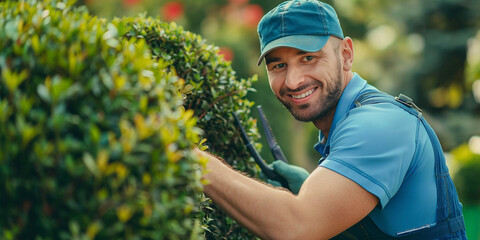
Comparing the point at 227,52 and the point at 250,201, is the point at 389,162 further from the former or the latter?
the point at 227,52

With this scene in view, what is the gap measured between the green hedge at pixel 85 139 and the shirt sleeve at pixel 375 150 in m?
0.88

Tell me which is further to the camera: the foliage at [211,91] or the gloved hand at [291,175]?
the gloved hand at [291,175]

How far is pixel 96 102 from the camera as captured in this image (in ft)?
4.14

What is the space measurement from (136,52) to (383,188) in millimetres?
1279

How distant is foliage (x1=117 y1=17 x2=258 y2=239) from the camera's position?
2.68m

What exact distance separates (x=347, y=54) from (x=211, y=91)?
35.6 inches

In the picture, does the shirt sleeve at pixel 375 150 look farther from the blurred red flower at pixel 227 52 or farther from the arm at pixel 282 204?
the blurred red flower at pixel 227 52

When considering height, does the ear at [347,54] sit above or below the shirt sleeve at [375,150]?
above

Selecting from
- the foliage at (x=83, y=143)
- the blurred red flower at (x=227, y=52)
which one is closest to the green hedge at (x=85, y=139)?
the foliage at (x=83, y=143)

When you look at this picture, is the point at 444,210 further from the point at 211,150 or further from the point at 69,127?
the point at 69,127

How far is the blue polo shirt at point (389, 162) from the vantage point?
2.07 meters

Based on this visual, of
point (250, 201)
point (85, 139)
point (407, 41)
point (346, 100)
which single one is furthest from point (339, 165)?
point (407, 41)

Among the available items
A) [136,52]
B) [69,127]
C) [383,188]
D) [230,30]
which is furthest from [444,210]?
[230,30]

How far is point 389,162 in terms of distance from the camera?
211 cm
